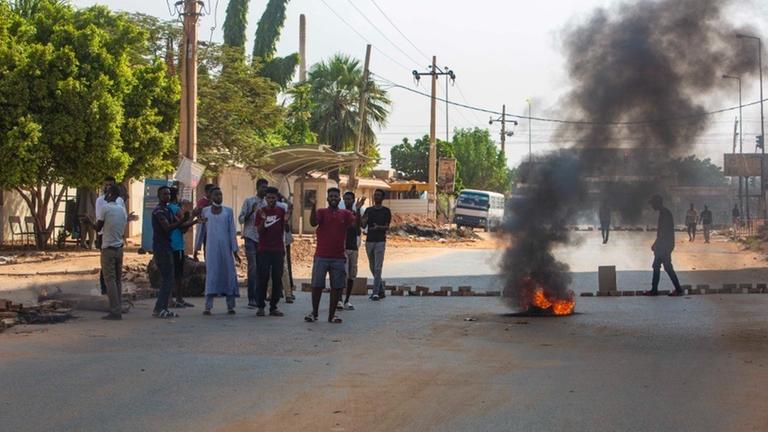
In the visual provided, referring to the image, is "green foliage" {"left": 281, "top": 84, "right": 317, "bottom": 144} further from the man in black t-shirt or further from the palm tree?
the man in black t-shirt

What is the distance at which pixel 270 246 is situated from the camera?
40.8 ft

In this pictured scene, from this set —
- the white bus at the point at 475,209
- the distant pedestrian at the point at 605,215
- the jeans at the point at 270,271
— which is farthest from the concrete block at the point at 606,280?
the white bus at the point at 475,209

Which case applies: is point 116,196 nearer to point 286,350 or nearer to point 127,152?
point 286,350

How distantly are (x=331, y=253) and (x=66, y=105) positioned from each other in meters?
14.4

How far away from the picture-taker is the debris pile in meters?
11.1

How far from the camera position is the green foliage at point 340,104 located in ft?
171

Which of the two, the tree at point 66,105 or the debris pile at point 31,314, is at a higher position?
the tree at point 66,105

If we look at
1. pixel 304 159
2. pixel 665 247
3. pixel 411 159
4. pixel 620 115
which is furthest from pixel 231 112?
pixel 411 159

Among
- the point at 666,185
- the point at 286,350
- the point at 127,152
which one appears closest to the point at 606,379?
the point at 286,350

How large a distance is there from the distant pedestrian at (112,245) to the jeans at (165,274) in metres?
0.48

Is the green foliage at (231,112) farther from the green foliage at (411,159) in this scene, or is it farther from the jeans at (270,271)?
the green foliage at (411,159)

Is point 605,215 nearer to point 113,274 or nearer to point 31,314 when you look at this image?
point 113,274

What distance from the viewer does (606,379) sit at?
7695mm

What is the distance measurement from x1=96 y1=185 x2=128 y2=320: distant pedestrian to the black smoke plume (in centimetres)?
464
